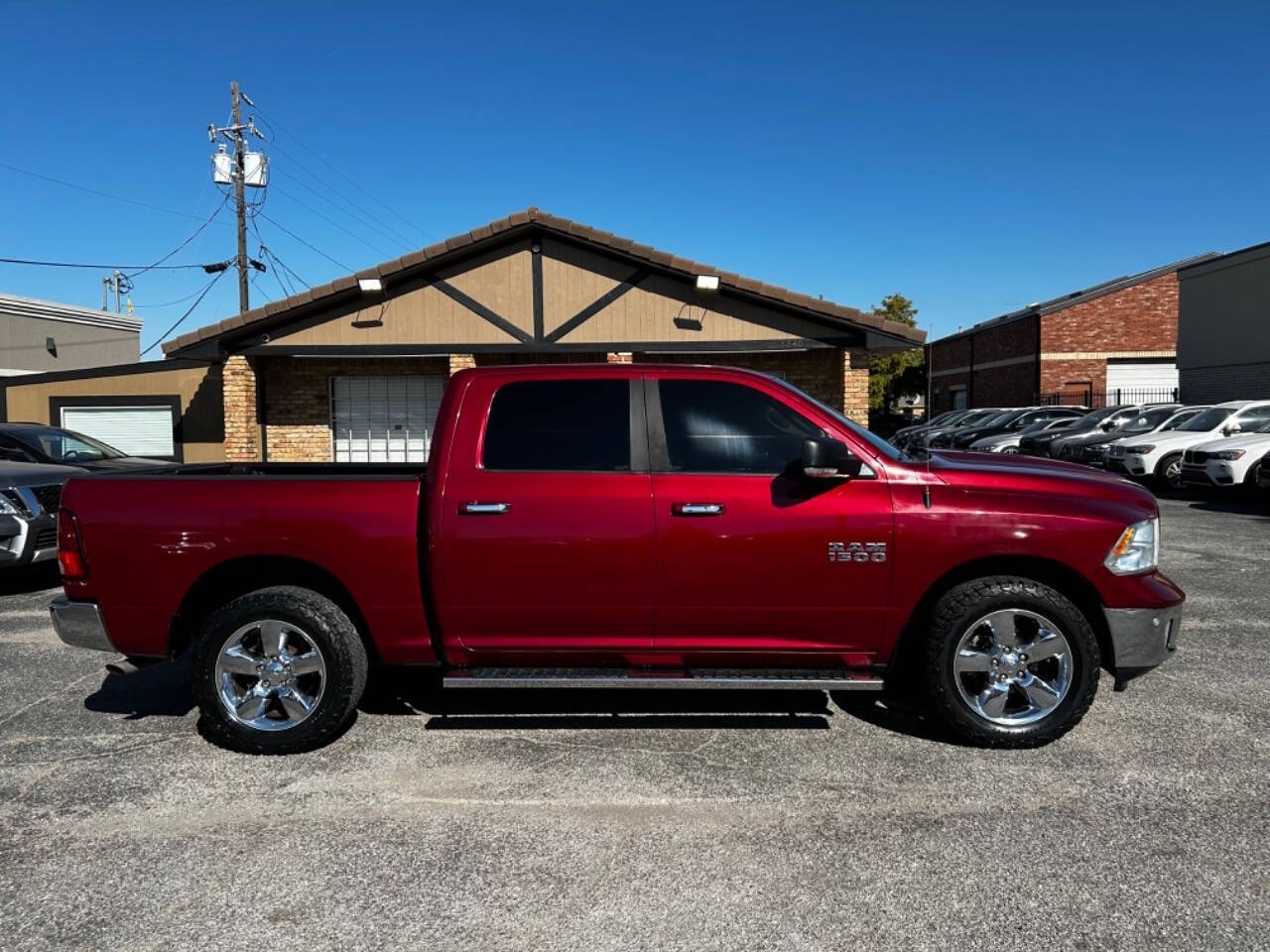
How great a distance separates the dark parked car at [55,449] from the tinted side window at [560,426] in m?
7.24

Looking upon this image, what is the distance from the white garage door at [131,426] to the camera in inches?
717

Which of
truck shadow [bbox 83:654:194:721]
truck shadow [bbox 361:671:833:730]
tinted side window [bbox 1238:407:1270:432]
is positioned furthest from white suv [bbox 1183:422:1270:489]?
truck shadow [bbox 83:654:194:721]

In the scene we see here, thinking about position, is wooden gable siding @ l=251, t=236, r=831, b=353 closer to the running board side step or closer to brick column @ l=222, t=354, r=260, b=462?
brick column @ l=222, t=354, r=260, b=462

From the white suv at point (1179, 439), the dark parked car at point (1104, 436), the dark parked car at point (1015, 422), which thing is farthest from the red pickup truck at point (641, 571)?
the dark parked car at point (1015, 422)

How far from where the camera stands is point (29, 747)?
4285 millimetres

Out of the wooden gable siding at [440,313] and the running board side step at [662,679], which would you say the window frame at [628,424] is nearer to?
the running board side step at [662,679]

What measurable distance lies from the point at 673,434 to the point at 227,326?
1241 cm

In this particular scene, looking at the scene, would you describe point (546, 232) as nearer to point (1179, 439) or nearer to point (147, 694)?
point (147, 694)

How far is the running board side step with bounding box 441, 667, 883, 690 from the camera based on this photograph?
3.97 m

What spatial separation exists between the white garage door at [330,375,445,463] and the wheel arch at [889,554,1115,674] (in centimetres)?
1320

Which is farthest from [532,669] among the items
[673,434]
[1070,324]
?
[1070,324]

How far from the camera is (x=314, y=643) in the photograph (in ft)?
13.6

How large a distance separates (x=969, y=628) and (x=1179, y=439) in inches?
634

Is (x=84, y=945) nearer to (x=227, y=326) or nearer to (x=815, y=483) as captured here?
(x=815, y=483)
